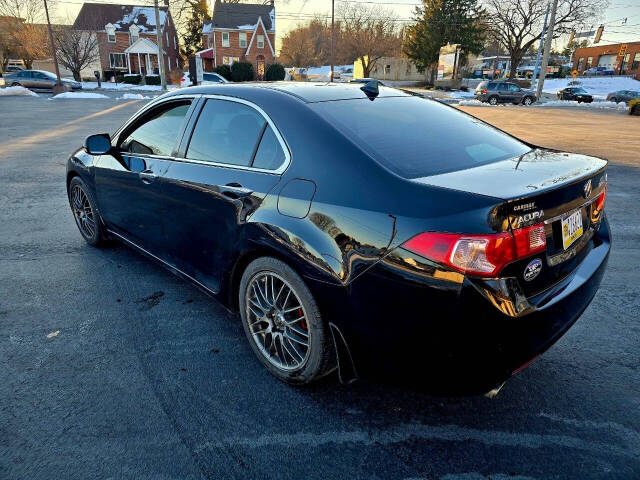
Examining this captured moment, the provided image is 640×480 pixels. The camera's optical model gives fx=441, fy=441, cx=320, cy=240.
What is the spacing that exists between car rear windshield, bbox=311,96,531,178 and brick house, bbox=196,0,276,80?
5123cm

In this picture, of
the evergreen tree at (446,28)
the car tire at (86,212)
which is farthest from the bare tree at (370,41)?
the car tire at (86,212)

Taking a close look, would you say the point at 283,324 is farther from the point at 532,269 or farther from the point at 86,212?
the point at 86,212

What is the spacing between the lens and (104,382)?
256cm

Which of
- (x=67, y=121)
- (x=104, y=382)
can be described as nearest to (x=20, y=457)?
(x=104, y=382)

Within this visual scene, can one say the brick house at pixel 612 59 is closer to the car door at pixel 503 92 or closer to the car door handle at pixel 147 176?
the car door at pixel 503 92

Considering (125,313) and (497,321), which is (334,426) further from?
(125,313)

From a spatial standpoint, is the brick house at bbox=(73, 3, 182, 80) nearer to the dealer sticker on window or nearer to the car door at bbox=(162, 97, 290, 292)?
the car door at bbox=(162, 97, 290, 292)

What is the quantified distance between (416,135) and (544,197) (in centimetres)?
90

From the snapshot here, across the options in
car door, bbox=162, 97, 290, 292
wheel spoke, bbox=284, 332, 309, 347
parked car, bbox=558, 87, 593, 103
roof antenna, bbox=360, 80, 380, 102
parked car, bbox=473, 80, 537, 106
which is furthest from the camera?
parked car, bbox=558, 87, 593, 103

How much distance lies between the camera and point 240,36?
51906 mm

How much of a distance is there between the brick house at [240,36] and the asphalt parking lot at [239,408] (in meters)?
51.3

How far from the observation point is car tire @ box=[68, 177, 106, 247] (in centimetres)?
432

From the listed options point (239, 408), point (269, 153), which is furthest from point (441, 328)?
point (269, 153)

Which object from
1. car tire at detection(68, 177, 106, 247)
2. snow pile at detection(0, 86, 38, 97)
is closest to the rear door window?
car tire at detection(68, 177, 106, 247)
